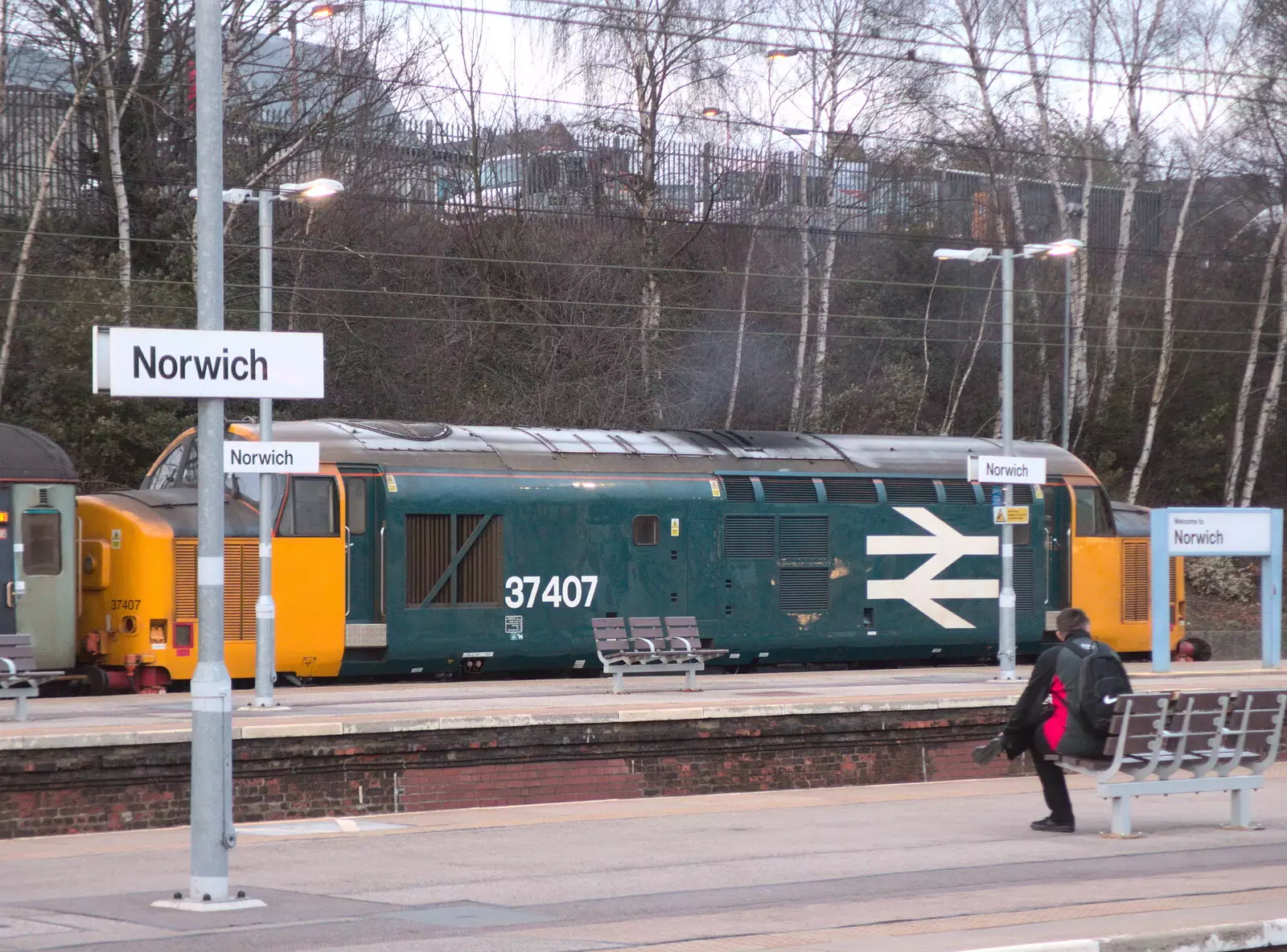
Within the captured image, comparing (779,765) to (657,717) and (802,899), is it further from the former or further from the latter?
(802,899)

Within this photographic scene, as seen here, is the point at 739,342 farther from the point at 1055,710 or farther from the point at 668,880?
the point at 668,880

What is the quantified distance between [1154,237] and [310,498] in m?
35.2

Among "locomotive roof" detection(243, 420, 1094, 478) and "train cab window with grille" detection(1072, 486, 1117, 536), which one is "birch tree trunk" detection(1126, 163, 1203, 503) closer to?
"train cab window with grille" detection(1072, 486, 1117, 536)

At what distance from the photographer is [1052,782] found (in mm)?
11859

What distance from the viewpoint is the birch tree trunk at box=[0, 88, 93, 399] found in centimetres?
2917

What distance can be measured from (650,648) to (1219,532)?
9440mm

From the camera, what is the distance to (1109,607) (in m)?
25.8

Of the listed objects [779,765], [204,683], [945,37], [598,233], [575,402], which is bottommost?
[779,765]

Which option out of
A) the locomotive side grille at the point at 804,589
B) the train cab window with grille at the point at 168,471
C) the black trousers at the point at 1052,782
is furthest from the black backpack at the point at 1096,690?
the train cab window with grille at the point at 168,471

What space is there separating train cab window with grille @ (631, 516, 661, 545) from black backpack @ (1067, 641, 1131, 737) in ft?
35.1

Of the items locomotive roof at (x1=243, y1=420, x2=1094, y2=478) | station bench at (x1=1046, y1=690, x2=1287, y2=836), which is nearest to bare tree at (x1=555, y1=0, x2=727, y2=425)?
locomotive roof at (x1=243, y1=420, x2=1094, y2=478)

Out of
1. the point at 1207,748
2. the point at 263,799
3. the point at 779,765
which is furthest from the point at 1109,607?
the point at 263,799

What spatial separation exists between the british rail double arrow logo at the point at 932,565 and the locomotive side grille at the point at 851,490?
1.53 ft

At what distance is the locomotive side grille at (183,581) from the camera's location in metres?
18.9
